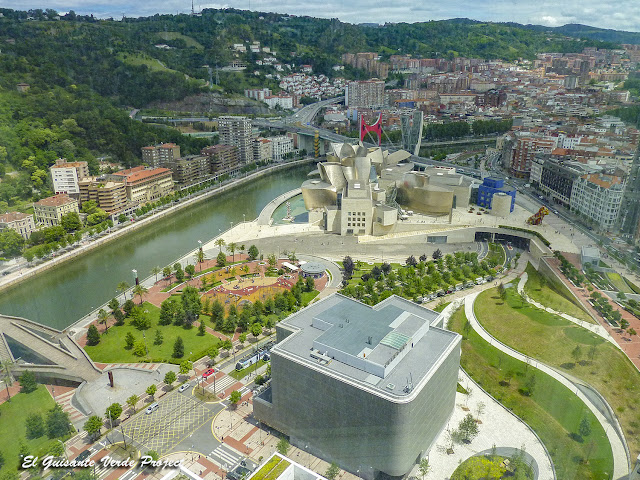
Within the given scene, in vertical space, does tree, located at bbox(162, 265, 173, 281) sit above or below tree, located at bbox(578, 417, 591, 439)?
below

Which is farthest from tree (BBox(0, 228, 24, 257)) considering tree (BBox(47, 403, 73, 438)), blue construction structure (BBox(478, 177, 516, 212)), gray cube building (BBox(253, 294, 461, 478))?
blue construction structure (BBox(478, 177, 516, 212))

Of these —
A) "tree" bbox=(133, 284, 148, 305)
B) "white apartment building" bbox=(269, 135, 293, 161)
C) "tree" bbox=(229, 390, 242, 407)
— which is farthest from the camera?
"white apartment building" bbox=(269, 135, 293, 161)

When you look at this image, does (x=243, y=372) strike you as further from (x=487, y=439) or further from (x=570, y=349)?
(x=570, y=349)

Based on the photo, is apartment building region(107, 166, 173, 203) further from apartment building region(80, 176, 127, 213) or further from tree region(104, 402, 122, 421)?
tree region(104, 402, 122, 421)

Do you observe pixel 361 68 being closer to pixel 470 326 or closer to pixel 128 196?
pixel 128 196

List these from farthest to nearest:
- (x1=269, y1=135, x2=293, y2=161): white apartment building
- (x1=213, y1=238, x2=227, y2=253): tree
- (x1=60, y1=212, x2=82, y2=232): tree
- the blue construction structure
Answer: (x1=269, y1=135, x2=293, y2=161): white apartment building → the blue construction structure → (x1=60, y1=212, x2=82, y2=232): tree → (x1=213, y1=238, x2=227, y2=253): tree

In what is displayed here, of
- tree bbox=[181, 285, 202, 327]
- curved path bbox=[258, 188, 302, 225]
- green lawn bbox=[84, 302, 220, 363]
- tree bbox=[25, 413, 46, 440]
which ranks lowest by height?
curved path bbox=[258, 188, 302, 225]

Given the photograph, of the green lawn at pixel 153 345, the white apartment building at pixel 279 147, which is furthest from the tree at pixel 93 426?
the white apartment building at pixel 279 147

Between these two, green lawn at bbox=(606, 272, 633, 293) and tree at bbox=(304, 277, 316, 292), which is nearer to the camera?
green lawn at bbox=(606, 272, 633, 293)
